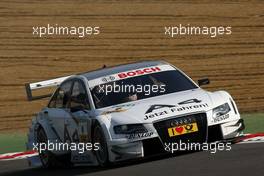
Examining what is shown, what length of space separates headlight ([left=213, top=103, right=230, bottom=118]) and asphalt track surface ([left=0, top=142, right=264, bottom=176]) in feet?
1.48

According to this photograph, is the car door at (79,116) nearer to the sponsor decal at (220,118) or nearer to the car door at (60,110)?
the car door at (60,110)

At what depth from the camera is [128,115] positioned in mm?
11906

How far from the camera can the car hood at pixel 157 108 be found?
38.7 ft

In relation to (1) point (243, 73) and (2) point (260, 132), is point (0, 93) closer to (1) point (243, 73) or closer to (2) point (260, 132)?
(1) point (243, 73)

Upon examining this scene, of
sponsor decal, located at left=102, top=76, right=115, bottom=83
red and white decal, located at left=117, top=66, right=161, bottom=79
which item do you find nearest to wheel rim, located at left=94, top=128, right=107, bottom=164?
sponsor decal, located at left=102, top=76, right=115, bottom=83

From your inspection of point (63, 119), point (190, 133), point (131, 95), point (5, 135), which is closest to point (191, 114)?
point (190, 133)

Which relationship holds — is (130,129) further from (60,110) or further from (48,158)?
(48,158)

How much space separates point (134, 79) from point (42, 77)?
25.9 feet

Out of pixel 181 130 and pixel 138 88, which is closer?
pixel 181 130

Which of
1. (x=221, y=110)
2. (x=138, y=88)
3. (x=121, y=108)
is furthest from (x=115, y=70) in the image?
(x=221, y=110)

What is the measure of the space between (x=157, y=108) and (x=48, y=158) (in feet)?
8.33

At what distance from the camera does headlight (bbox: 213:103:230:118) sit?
11969 mm

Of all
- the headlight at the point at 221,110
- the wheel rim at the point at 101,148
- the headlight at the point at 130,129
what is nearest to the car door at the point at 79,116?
the wheel rim at the point at 101,148

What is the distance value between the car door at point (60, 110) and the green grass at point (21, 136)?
3.28m
